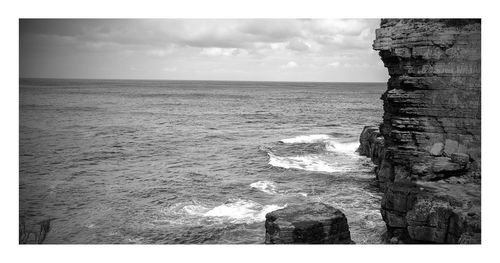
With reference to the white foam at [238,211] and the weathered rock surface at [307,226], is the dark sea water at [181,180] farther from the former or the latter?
the weathered rock surface at [307,226]

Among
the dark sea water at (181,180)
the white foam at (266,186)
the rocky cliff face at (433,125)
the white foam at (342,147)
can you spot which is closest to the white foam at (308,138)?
the dark sea water at (181,180)

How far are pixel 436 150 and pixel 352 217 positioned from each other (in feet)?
22.4

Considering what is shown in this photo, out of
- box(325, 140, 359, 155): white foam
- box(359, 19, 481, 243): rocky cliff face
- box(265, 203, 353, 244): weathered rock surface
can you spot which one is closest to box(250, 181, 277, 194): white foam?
box(265, 203, 353, 244): weathered rock surface

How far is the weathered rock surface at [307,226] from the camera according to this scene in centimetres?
1695

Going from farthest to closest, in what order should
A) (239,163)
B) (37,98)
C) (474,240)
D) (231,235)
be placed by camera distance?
(37,98) → (239,163) → (231,235) → (474,240)

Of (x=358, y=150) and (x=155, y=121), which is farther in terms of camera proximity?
(x=155, y=121)

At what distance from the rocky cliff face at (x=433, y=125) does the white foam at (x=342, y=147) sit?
2176cm

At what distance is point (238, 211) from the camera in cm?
2478

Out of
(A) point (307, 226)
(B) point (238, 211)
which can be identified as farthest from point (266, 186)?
(A) point (307, 226)

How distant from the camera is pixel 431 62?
17734 millimetres

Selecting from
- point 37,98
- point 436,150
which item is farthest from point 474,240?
point 37,98

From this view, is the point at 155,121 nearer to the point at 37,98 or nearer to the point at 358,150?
the point at 358,150

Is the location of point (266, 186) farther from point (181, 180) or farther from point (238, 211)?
point (181, 180)

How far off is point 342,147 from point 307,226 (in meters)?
26.8
